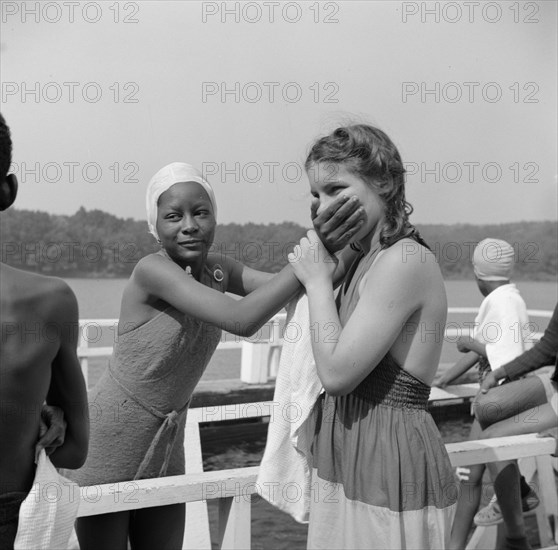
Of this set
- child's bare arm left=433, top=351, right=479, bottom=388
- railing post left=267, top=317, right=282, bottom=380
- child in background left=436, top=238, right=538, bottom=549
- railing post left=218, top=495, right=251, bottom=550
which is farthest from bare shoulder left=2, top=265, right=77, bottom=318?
railing post left=267, top=317, right=282, bottom=380

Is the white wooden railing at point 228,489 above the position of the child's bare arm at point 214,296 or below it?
below

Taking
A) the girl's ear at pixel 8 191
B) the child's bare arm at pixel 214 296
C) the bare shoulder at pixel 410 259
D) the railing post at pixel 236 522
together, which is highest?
the girl's ear at pixel 8 191

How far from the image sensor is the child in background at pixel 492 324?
462 cm

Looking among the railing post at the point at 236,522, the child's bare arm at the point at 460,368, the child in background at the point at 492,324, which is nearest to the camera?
the railing post at the point at 236,522

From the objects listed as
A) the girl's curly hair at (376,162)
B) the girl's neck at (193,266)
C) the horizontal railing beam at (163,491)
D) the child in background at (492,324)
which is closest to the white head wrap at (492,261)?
the child in background at (492,324)

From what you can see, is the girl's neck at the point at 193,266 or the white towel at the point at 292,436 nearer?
the white towel at the point at 292,436

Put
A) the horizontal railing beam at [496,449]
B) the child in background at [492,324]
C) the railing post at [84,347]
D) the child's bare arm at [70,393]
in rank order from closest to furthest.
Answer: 1. the child's bare arm at [70,393]
2. the horizontal railing beam at [496,449]
3. the child in background at [492,324]
4. the railing post at [84,347]

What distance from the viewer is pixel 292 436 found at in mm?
2129

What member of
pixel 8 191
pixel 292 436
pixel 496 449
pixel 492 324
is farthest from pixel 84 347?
pixel 8 191

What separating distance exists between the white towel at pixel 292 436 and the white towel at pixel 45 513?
68 cm

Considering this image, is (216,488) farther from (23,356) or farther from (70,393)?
(23,356)

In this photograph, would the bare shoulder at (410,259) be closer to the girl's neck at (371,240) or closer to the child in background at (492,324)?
the girl's neck at (371,240)

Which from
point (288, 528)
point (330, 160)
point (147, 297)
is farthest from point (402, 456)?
point (288, 528)

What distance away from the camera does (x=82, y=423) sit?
1727 mm
